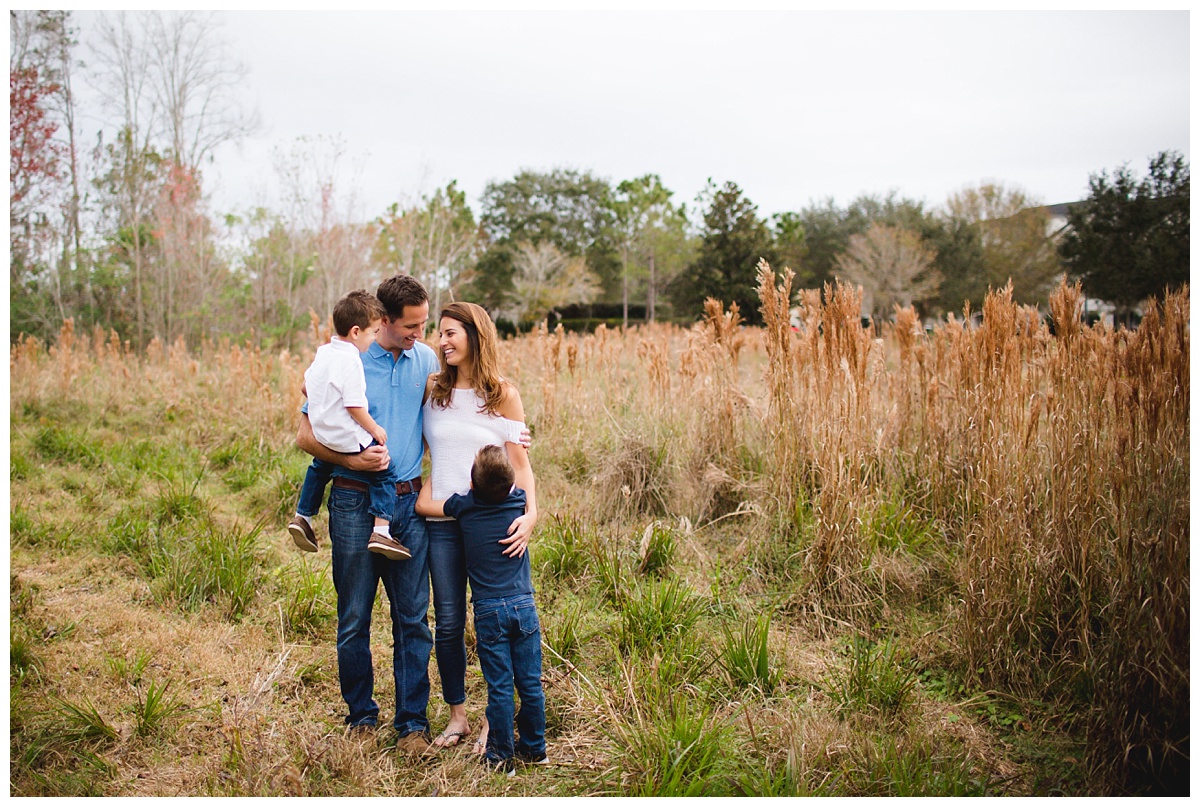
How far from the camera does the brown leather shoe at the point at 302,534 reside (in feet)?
8.30

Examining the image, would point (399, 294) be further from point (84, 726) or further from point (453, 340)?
point (84, 726)

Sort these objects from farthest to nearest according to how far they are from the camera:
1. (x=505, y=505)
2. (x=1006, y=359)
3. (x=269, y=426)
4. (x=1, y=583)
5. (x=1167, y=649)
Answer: (x=269, y=426) < (x=1006, y=359) < (x=1, y=583) < (x=505, y=505) < (x=1167, y=649)

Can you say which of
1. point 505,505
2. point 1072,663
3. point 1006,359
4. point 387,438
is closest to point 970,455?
point 1006,359

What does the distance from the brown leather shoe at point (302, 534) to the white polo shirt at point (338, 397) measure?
35 cm

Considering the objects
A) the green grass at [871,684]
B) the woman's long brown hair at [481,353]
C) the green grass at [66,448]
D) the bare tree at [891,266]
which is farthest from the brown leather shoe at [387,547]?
the bare tree at [891,266]

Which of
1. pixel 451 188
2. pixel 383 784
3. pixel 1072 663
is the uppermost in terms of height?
pixel 451 188

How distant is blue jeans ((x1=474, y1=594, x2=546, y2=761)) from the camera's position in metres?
2.34

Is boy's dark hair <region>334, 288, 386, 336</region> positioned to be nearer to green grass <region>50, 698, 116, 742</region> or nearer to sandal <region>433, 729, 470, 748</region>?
sandal <region>433, 729, 470, 748</region>

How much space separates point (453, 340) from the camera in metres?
2.45

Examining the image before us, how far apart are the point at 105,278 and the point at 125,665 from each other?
38.5 feet

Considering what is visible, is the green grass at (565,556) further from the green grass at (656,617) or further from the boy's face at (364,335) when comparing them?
the boy's face at (364,335)

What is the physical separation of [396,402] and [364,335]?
26 centimetres

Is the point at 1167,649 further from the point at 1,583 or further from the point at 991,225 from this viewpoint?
the point at 991,225

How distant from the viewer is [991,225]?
3262 cm
